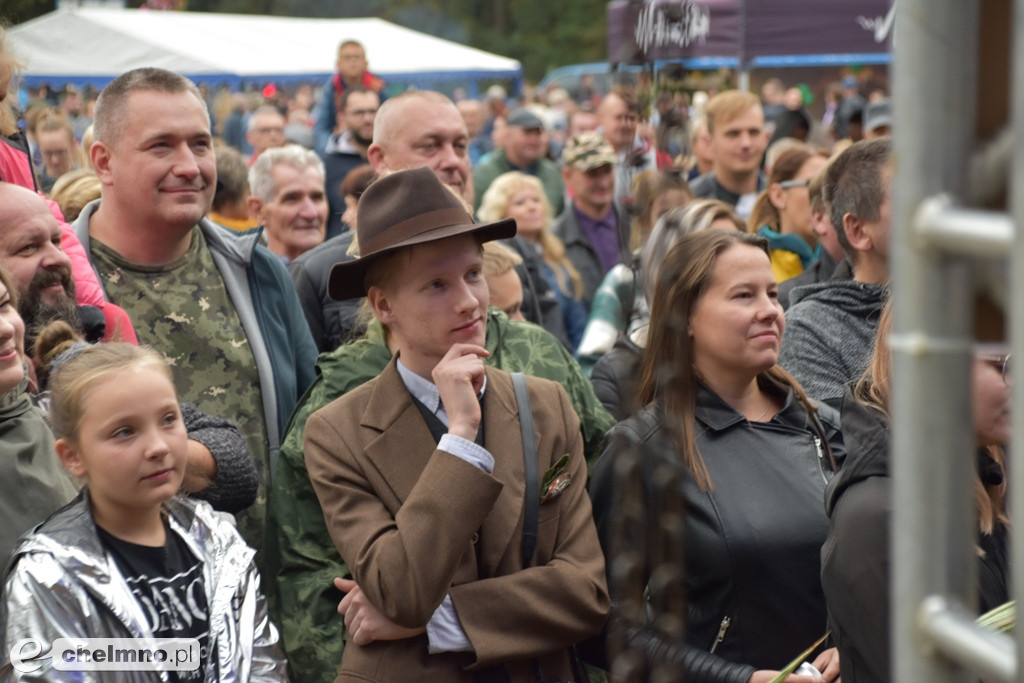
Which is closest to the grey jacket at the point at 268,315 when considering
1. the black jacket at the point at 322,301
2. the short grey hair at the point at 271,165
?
the black jacket at the point at 322,301

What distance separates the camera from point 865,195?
161 inches

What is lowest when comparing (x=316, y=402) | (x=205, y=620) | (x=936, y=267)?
(x=205, y=620)

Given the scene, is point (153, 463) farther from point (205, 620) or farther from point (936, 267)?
point (936, 267)

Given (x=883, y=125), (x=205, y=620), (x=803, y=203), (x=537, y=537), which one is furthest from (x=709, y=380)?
(x=883, y=125)

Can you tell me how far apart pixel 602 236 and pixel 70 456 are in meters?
5.52

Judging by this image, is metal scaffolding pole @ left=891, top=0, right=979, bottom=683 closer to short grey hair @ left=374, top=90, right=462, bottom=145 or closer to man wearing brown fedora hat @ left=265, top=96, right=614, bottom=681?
man wearing brown fedora hat @ left=265, top=96, right=614, bottom=681

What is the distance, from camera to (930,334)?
131 centimetres

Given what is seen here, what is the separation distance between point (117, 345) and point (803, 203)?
3861mm

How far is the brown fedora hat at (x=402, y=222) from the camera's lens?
312cm

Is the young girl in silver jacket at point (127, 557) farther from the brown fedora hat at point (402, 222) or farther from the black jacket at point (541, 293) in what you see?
the black jacket at point (541, 293)

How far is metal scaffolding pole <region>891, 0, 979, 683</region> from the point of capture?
129 cm

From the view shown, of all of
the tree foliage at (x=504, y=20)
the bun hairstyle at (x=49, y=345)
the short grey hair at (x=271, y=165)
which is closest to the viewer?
the bun hairstyle at (x=49, y=345)

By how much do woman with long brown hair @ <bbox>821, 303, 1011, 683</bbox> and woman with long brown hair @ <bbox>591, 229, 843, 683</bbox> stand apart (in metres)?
0.38

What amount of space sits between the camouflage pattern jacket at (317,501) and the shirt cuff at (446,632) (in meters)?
0.37
